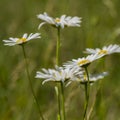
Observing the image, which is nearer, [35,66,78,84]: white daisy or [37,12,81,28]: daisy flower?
[35,66,78,84]: white daisy

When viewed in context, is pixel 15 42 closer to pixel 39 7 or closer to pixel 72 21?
pixel 72 21

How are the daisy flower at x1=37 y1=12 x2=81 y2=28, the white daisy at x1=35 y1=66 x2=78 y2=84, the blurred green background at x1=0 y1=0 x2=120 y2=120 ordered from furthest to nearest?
1. the blurred green background at x1=0 y1=0 x2=120 y2=120
2. the daisy flower at x1=37 y1=12 x2=81 y2=28
3. the white daisy at x1=35 y1=66 x2=78 y2=84

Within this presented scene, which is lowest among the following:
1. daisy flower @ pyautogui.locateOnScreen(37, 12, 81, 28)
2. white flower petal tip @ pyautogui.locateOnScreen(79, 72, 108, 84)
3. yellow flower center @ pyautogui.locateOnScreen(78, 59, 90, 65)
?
white flower petal tip @ pyautogui.locateOnScreen(79, 72, 108, 84)

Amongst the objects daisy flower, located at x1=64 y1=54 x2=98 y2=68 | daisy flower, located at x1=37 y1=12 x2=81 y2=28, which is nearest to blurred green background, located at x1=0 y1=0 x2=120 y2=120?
daisy flower, located at x1=37 y1=12 x2=81 y2=28

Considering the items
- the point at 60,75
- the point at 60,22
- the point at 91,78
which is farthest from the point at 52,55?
the point at 60,75

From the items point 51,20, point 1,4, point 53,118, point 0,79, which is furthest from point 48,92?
point 1,4

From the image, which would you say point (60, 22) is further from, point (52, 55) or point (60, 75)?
point (52, 55)

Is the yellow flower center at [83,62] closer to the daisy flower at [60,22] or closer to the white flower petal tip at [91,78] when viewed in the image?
the white flower petal tip at [91,78]

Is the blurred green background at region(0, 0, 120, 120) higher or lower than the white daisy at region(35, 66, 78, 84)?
higher

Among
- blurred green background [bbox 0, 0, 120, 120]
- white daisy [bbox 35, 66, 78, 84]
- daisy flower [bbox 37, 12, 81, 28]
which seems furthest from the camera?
blurred green background [bbox 0, 0, 120, 120]

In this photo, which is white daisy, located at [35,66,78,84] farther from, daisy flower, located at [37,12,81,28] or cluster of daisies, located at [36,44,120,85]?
daisy flower, located at [37,12,81,28]
